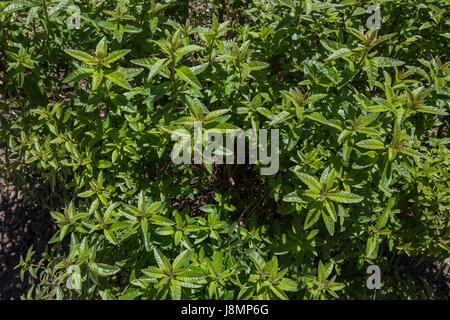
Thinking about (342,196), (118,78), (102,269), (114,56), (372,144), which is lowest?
(102,269)

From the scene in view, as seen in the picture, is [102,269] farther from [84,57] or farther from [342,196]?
[342,196]

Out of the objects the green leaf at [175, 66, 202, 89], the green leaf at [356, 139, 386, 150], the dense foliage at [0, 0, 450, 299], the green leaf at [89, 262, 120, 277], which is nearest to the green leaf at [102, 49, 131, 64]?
the dense foliage at [0, 0, 450, 299]

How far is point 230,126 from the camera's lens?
1.52m

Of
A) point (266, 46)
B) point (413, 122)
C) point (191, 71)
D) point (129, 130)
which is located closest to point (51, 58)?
point (129, 130)

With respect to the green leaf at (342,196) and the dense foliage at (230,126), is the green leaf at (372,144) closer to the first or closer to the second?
the dense foliage at (230,126)

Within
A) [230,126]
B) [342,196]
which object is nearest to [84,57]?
[230,126]

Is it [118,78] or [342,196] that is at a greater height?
[118,78]

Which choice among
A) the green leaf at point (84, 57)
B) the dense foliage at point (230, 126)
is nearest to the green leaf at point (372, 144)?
the dense foliage at point (230, 126)

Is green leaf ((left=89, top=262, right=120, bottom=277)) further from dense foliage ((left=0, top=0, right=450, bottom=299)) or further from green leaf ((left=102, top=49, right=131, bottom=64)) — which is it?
green leaf ((left=102, top=49, right=131, bottom=64))

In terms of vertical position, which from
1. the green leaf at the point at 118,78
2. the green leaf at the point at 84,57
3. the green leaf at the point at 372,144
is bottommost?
the green leaf at the point at 372,144

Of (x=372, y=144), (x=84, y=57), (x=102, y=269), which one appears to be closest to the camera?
(x=372, y=144)

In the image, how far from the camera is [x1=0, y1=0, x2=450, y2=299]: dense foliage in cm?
156

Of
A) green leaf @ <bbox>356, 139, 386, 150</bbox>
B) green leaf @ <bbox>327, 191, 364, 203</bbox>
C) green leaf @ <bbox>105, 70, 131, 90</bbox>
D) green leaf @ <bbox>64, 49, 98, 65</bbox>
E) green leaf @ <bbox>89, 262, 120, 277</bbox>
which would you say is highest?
green leaf @ <bbox>64, 49, 98, 65</bbox>

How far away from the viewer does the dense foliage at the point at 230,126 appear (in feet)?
5.11
